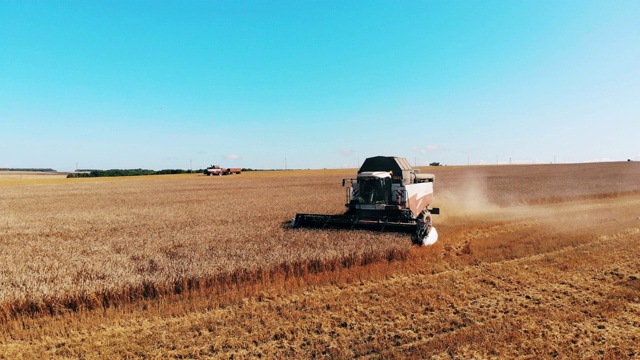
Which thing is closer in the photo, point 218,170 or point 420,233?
Answer: point 420,233

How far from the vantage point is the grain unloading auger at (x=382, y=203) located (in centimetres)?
1268

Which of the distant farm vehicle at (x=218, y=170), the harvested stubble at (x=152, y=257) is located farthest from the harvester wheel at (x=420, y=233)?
the distant farm vehicle at (x=218, y=170)

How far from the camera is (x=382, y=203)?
46.7ft

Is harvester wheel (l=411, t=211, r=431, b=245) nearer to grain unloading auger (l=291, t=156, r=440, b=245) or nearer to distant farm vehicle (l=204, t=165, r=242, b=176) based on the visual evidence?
grain unloading auger (l=291, t=156, r=440, b=245)

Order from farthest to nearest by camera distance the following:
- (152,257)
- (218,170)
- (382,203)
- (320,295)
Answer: (218,170)
(382,203)
(152,257)
(320,295)

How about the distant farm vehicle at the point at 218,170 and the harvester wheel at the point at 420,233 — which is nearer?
the harvester wheel at the point at 420,233

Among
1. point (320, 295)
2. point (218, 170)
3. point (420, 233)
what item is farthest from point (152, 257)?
point (218, 170)

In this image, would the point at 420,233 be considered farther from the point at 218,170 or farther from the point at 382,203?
the point at 218,170

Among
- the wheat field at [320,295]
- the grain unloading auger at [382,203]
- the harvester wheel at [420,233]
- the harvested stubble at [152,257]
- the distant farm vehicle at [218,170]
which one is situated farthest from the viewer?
the distant farm vehicle at [218,170]

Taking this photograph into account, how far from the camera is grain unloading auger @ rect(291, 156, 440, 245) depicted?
12.7 meters

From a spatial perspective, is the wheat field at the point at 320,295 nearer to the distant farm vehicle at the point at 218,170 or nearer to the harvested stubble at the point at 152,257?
the harvested stubble at the point at 152,257

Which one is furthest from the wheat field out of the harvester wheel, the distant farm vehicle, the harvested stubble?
the distant farm vehicle

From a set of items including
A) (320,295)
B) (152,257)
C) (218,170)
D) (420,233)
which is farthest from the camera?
(218,170)

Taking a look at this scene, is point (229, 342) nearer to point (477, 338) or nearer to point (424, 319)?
point (424, 319)
